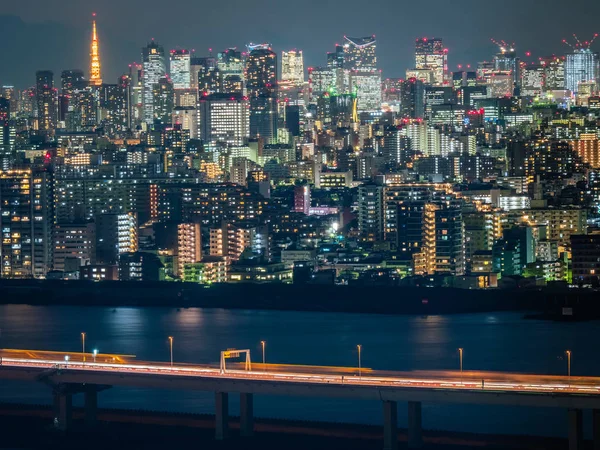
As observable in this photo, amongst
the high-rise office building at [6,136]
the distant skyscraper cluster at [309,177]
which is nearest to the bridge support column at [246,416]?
the distant skyscraper cluster at [309,177]

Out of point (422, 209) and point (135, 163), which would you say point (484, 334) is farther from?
point (135, 163)

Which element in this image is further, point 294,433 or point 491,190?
point 491,190

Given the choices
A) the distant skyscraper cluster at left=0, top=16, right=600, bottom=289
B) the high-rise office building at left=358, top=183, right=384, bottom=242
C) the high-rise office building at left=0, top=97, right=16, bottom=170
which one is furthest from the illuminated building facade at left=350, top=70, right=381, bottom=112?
the high-rise office building at left=358, top=183, right=384, bottom=242

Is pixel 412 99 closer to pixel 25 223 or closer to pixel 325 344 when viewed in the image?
pixel 25 223

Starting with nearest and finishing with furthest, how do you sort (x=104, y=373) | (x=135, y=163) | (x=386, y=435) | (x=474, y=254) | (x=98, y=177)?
(x=386, y=435) < (x=104, y=373) < (x=474, y=254) < (x=98, y=177) < (x=135, y=163)

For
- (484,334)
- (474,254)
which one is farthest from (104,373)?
(474,254)

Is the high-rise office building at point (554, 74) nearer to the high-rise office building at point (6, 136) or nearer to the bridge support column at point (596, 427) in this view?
the high-rise office building at point (6, 136)
